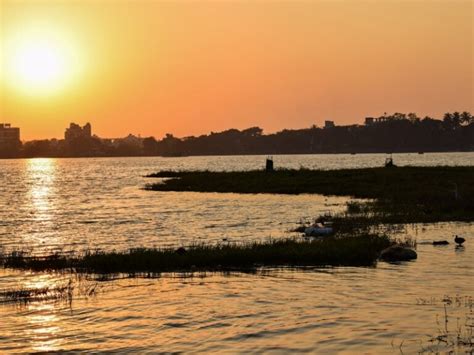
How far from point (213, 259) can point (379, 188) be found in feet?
142

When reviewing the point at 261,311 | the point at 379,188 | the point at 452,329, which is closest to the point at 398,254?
the point at 261,311

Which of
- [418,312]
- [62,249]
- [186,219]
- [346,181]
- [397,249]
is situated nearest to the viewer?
[418,312]

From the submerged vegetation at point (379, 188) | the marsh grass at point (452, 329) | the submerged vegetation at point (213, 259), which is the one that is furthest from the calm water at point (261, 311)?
the submerged vegetation at point (379, 188)

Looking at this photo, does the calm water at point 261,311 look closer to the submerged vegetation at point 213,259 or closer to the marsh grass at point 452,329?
the marsh grass at point 452,329

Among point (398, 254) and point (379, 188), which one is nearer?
point (398, 254)

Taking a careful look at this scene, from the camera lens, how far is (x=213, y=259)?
29188mm

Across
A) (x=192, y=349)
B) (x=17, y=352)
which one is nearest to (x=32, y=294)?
(x=17, y=352)

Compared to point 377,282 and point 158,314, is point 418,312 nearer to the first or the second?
point 377,282

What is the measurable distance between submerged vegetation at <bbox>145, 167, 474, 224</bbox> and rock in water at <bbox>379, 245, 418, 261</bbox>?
516 inches

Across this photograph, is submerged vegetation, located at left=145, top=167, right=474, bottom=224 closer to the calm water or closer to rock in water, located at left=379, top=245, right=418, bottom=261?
the calm water

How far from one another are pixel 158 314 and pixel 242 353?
480 centimetres

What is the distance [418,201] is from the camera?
179 feet

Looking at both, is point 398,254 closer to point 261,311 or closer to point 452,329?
point 261,311

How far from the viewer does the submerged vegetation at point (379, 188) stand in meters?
46.8
